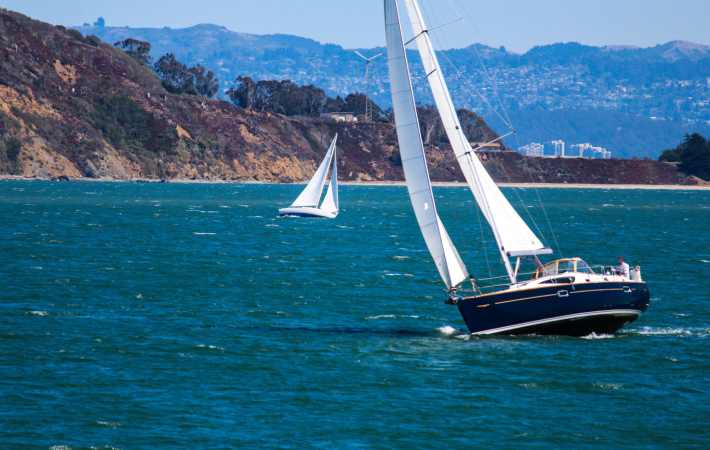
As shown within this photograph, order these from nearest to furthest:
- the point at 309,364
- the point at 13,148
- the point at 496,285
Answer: the point at 309,364 < the point at 496,285 < the point at 13,148

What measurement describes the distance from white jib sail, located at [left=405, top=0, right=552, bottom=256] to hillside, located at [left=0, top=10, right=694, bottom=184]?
134 m

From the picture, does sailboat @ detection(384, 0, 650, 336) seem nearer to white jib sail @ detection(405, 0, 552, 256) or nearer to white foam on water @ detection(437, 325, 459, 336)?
white jib sail @ detection(405, 0, 552, 256)

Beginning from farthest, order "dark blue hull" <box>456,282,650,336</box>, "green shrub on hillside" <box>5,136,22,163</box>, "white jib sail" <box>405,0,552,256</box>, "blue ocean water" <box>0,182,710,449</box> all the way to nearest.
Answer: "green shrub on hillside" <box>5,136,22,163</box> < "white jib sail" <box>405,0,552,256</box> < "dark blue hull" <box>456,282,650,336</box> < "blue ocean water" <box>0,182,710,449</box>

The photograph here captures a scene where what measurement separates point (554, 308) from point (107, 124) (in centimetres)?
15711

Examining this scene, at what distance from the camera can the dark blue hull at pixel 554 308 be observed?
893 inches

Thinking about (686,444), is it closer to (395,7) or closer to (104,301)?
(395,7)

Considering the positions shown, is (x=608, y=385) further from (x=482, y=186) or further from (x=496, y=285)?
(x=482, y=186)

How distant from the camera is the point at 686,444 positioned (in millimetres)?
15406

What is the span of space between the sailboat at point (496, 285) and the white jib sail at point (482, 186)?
0.11 ft

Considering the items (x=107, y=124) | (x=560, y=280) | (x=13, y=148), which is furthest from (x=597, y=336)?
(x=107, y=124)

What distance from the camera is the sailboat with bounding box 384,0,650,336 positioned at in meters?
21.9

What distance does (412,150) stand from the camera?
2195 centimetres

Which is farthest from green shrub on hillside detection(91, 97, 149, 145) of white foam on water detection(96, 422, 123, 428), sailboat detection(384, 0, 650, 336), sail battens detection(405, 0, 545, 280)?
white foam on water detection(96, 422, 123, 428)

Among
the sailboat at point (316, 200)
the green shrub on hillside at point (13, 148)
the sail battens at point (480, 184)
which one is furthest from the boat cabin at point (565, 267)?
the green shrub on hillside at point (13, 148)
